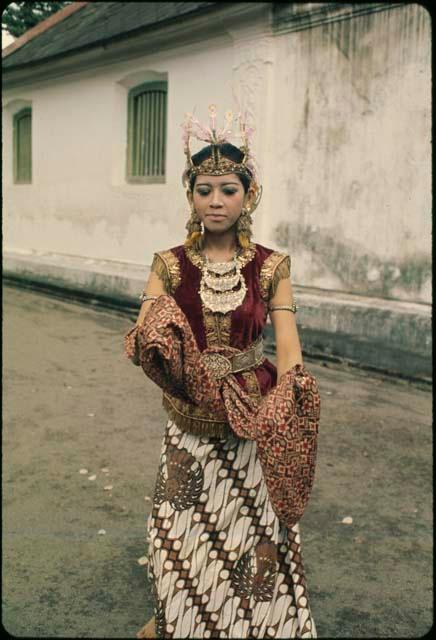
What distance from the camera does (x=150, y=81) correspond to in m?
10.4

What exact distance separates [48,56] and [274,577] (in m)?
11.7

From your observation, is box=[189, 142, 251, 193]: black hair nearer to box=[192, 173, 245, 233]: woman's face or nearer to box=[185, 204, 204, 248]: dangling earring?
box=[192, 173, 245, 233]: woman's face

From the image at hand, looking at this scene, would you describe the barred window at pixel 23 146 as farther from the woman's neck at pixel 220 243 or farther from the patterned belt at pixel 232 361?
the patterned belt at pixel 232 361

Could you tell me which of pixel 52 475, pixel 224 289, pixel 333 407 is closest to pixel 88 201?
pixel 333 407

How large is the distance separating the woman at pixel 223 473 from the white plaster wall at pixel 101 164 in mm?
6648

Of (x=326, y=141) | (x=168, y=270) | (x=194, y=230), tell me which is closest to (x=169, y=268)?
(x=168, y=270)

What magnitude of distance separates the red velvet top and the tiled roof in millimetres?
6675

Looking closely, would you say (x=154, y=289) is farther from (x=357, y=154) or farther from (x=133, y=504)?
(x=357, y=154)

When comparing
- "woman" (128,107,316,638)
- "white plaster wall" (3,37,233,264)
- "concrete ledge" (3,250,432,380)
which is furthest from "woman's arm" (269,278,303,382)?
"white plaster wall" (3,37,233,264)

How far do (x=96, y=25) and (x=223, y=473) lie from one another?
37.4ft

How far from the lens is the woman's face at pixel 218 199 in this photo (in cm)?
254

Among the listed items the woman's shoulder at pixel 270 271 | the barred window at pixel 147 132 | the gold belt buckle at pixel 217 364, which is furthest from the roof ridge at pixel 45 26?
the gold belt buckle at pixel 217 364

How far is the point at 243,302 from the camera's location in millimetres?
2576

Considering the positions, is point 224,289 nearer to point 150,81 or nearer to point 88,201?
point 150,81
